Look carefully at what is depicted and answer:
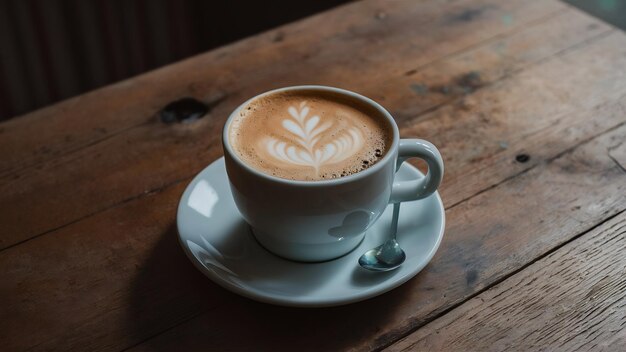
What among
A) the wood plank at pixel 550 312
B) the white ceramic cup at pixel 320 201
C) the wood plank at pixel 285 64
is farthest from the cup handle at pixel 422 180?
the wood plank at pixel 285 64

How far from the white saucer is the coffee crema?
0.31ft

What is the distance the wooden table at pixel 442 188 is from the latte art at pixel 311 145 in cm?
14

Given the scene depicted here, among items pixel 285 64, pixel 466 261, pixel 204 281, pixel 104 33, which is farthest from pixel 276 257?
pixel 104 33

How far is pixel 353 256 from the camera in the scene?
2.13ft

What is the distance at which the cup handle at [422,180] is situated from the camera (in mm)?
635

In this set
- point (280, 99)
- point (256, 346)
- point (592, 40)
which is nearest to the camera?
point (256, 346)

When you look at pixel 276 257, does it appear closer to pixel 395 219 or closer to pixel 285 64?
pixel 395 219

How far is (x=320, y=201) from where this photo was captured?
1.90 feet

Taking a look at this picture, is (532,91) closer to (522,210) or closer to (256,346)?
(522,210)

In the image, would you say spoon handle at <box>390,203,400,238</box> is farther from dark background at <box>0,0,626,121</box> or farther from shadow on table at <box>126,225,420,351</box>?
dark background at <box>0,0,626,121</box>

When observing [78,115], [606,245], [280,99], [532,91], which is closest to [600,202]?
[606,245]

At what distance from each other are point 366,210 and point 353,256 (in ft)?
0.20

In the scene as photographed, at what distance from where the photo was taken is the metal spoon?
623mm

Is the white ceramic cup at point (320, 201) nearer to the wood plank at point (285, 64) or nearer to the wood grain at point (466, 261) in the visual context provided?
the wood grain at point (466, 261)
